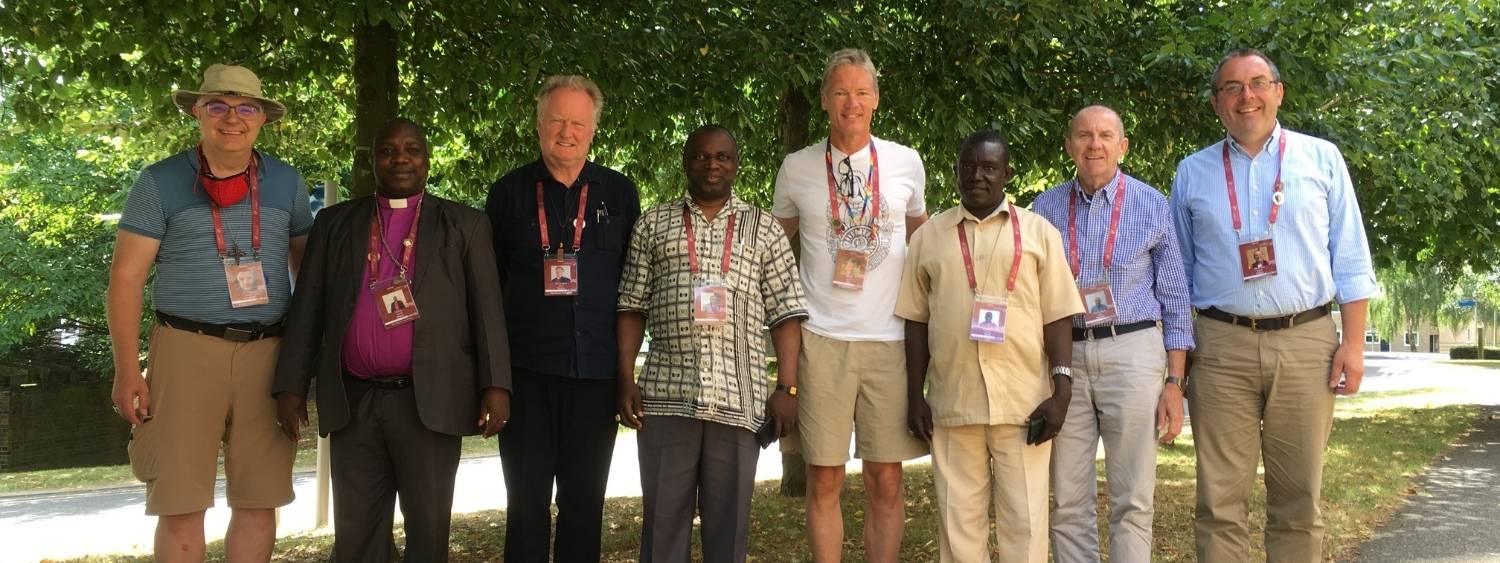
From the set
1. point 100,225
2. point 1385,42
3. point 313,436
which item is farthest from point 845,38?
point 100,225

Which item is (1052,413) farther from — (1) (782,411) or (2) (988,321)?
(1) (782,411)

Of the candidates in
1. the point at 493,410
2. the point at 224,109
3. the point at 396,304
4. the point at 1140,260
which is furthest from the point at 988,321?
the point at 224,109

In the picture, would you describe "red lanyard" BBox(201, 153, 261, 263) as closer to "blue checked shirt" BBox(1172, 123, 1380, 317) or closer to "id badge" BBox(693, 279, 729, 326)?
"id badge" BBox(693, 279, 729, 326)

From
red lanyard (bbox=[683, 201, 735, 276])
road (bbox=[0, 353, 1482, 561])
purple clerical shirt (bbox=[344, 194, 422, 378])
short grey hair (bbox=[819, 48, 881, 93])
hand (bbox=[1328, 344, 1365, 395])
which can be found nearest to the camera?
purple clerical shirt (bbox=[344, 194, 422, 378])

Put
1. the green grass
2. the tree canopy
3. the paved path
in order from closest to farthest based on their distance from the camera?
1. the tree canopy
2. the paved path
3. the green grass

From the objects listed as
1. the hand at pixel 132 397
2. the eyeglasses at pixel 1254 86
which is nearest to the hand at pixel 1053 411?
the eyeglasses at pixel 1254 86

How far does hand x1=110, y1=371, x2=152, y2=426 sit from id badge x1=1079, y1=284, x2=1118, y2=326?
3.63 metres

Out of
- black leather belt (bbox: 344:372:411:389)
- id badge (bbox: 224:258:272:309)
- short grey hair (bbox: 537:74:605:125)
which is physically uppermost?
short grey hair (bbox: 537:74:605:125)

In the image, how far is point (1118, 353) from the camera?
4328mm

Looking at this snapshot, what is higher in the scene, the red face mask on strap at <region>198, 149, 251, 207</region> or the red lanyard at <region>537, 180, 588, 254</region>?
the red face mask on strap at <region>198, 149, 251, 207</region>

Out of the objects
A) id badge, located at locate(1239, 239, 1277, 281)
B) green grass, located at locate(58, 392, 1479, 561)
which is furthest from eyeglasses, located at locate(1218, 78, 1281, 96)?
green grass, located at locate(58, 392, 1479, 561)

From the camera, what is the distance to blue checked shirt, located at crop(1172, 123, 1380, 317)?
4371 mm

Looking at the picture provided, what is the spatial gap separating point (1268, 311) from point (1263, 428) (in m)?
0.51

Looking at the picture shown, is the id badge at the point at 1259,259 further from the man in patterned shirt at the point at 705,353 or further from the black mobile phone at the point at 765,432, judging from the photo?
the black mobile phone at the point at 765,432
